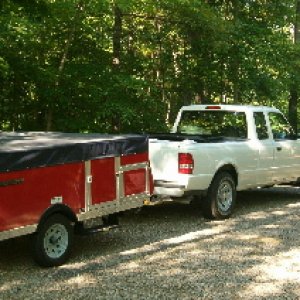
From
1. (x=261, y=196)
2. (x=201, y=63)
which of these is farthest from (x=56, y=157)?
(x=201, y=63)

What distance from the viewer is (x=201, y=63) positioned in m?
16.9

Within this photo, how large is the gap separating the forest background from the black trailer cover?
3.88m

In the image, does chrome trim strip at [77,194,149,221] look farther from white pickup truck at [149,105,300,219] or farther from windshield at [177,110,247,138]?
windshield at [177,110,247,138]

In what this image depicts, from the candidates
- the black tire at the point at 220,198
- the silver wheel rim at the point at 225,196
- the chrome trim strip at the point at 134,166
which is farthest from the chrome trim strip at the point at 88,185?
the silver wheel rim at the point at 225,196

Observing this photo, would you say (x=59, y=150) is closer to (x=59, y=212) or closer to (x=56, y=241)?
(x=59, y=212)

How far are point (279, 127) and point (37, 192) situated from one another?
6546 millimetres

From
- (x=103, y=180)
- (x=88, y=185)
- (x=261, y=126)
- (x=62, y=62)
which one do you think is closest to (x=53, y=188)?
(x=88, y=185)

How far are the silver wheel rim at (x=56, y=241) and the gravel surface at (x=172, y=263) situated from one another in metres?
0.21

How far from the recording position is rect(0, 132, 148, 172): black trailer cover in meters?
6.00

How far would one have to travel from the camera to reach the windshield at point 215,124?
35.3ft

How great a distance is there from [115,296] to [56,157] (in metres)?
1.85

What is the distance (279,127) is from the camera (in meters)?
11.4

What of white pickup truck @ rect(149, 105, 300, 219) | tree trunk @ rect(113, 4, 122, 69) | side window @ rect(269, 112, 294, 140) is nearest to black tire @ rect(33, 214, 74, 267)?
white pickup truck @ rect(149, 105, 300, 219)

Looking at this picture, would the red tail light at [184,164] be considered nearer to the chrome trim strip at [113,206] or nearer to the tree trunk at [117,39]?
the chrome trim strip at [113,206]
